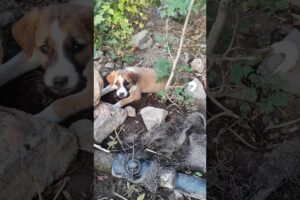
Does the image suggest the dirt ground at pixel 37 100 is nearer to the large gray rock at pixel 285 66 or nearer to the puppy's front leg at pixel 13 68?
the puppy's front leg at pixel 13 68

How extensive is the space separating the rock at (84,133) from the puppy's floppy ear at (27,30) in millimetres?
298

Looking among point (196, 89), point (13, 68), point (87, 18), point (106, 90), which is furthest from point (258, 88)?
point (13, 68)

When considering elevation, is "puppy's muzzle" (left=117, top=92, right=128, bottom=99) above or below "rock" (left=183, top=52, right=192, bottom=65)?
below

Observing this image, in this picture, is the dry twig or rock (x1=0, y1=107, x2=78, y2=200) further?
the dry twig

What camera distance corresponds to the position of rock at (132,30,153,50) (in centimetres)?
188

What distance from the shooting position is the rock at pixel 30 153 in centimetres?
176

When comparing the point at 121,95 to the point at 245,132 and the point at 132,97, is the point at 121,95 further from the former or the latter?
the point at 245,132

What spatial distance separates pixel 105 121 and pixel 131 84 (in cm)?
16

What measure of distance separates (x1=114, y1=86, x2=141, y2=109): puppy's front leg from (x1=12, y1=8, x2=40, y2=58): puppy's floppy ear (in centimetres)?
36

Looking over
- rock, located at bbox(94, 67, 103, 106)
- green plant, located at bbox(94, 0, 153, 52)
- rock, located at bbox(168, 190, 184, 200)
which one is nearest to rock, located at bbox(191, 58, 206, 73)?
green plant, located at bbox(94, 0, 153, 52)

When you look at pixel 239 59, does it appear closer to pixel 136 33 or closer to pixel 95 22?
pixel 136 33

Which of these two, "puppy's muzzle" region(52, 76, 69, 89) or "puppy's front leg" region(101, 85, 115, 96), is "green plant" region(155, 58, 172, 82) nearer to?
"puppy's front leg" region(101, 85, 115, 96)

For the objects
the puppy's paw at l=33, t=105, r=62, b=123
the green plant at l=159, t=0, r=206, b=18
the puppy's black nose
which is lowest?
the puppy's paw at l=33, t=105, r=62, b=123

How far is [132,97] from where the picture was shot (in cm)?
186
